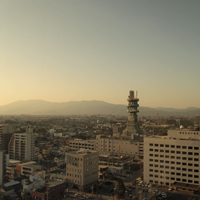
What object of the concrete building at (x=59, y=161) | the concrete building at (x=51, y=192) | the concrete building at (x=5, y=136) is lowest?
the concrete building at (x=59, y=161)

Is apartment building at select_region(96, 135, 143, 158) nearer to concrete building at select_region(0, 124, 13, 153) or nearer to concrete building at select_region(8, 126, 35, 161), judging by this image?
concrete building at select_region(8, 126, 35, 161)

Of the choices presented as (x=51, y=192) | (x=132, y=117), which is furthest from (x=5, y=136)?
(x=132, y=117)

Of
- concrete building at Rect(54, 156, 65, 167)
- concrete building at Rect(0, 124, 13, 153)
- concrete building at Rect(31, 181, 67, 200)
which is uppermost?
concrete building at Rect(0, 124, 13, 153)

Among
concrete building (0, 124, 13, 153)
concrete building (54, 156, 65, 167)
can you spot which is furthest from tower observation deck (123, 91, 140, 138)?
concrete building (0, 124, 13, 153)

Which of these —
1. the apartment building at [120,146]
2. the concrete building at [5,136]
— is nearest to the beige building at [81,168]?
the apartment building at [120,146]

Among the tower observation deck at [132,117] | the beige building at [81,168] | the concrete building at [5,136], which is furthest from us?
the tower observation deck at [132,117]

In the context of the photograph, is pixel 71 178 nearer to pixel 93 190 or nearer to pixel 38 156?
pixel 93 190

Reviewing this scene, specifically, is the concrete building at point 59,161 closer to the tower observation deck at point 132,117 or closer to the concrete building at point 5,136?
the concrete building at point 5,136
